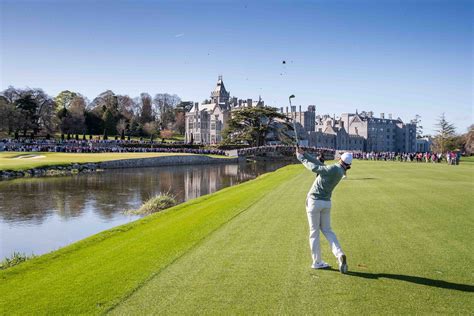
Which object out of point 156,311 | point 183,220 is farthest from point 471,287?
point 183,220

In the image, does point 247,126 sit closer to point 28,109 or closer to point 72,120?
point 72,120

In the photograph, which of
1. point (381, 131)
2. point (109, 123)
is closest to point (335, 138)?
point (381, 131)

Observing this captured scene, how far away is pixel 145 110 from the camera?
129 meters

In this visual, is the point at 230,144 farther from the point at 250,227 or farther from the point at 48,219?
the point at 250,227

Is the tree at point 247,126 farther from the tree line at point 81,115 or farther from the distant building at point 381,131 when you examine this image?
the distant building at point 381,131

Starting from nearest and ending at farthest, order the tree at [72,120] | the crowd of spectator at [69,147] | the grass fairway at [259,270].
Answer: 1. the grass fairway at [259,270]
2. the crowd of spectator at [69,147]
3. the tree at [72,120]

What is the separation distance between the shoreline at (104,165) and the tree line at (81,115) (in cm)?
3273

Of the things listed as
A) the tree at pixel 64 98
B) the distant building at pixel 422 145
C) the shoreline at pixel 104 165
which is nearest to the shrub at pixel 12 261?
the shoreline at pixel 104 165

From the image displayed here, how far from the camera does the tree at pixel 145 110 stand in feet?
419

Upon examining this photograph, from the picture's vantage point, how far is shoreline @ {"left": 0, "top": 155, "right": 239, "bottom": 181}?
119ft

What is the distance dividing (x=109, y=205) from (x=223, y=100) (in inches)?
4701

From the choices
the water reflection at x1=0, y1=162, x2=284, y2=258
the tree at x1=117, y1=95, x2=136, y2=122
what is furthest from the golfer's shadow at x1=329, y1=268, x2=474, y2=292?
the tree at x1=117, y1=95, x2=136, y2=122

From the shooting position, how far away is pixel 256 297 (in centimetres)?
631

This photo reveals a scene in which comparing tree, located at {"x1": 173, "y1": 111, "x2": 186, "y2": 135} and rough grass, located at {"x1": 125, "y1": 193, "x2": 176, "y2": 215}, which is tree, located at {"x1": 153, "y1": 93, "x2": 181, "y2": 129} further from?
rough grass, located at {"x1": 125, "y1": 193, "x2": 176, "y2": 215}
